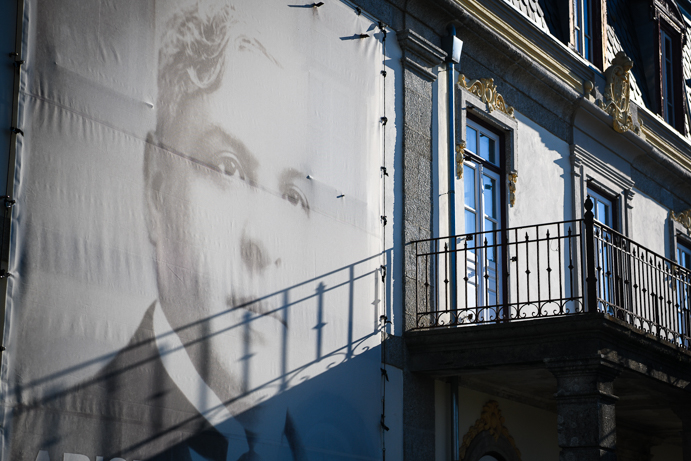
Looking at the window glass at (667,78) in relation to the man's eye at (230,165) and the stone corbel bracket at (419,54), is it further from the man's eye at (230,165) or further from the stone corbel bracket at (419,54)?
the man's eye at (230,165)

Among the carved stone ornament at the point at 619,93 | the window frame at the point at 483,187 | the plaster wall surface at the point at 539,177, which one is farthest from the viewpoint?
the carved stone ornament at the point at 619,93

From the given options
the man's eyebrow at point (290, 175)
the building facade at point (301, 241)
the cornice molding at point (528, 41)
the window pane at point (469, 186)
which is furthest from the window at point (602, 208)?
the man's eyebrow at point (290, 175)

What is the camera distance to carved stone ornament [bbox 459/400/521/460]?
1058 cm

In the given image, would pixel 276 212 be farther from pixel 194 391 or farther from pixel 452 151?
pixel 452 151

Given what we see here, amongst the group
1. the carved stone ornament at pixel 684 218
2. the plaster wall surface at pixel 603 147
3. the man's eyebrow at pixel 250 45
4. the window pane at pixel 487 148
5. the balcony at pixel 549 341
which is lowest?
the balcony at pixel 549 341

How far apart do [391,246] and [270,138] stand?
1.80 meters

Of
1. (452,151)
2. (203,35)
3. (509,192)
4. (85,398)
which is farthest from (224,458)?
(509,192)

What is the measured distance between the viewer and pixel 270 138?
8.91 meters

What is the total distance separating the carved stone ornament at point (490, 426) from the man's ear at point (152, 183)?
14.1ft

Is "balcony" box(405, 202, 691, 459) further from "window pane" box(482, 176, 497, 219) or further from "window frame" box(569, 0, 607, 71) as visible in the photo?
"window frame" box(569, 0, 607, 71)

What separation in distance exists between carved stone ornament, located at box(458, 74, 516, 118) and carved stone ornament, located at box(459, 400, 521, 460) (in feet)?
10.7

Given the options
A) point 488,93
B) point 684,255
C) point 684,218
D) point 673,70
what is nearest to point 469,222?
Answer: point 488,93

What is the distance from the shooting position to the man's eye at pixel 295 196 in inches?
353

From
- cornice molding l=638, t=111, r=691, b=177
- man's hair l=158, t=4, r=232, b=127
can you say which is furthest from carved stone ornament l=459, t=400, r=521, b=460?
cornice molding l=638, t=111, r=691, b=177
